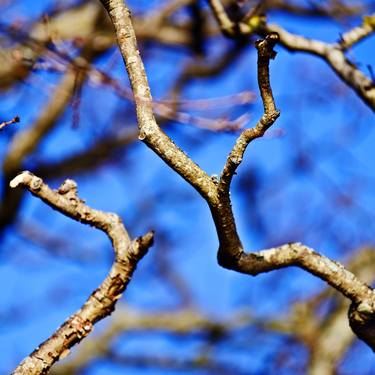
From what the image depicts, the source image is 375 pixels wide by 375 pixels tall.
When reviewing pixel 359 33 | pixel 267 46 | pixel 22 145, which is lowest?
pixel 267 46

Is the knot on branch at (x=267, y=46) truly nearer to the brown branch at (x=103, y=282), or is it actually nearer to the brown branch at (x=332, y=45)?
the brown branch at (x=103, y=282)

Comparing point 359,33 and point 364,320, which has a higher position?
point 359,33

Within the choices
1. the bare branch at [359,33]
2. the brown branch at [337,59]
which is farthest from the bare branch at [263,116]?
the bare branch at [359,33]

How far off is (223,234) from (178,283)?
5973 millimetres

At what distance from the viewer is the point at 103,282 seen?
1.67 meters

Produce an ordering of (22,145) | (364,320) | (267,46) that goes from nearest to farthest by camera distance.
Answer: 1. (267,46)
2. (364,320)
3. (22,145)

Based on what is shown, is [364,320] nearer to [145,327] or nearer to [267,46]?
[267,46]

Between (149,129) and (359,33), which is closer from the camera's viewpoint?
(149,129)

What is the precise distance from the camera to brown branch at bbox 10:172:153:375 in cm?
157

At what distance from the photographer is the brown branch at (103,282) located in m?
1.57

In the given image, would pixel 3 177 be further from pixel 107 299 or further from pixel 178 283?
pixel 178 283

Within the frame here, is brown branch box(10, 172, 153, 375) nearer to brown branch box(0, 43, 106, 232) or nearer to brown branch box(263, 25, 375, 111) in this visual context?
brown branch box(263, 25, 375, 111)

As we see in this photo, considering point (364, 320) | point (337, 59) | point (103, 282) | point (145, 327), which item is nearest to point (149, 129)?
point (103, 282)

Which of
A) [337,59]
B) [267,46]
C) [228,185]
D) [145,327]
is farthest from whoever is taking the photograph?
[145,327]
